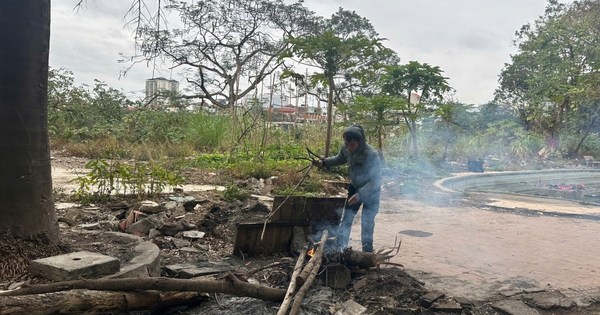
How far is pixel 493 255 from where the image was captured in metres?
5.28

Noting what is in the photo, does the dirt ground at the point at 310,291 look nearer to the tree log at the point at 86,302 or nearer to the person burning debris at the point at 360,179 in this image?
the tree log at the point at 86,302

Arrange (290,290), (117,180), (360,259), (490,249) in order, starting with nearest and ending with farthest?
1. (290,290)
2. (360,259)
3. (490,249)
4. (117,180)

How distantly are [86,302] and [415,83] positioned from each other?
473 inches

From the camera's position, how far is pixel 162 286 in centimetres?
269

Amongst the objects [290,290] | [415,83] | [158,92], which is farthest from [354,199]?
[158,92]

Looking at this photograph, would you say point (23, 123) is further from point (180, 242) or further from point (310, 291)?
point (310, 291)

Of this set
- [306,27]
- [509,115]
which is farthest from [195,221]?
[509,115]

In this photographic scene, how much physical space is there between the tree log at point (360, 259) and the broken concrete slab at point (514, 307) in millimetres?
1111

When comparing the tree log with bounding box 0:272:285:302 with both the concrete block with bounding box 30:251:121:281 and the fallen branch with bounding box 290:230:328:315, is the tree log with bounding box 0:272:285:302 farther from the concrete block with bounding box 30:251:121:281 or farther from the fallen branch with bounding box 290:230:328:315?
the concrete block with bounding box 30:251:121:281

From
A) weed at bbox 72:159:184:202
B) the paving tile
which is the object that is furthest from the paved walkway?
weed at bbox 72:159:184:202

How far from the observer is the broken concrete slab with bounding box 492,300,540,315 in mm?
3508

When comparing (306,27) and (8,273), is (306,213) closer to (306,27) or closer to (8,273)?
(8,273)

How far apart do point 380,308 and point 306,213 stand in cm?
184

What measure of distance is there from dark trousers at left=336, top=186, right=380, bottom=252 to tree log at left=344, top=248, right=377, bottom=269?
2.31 ft
